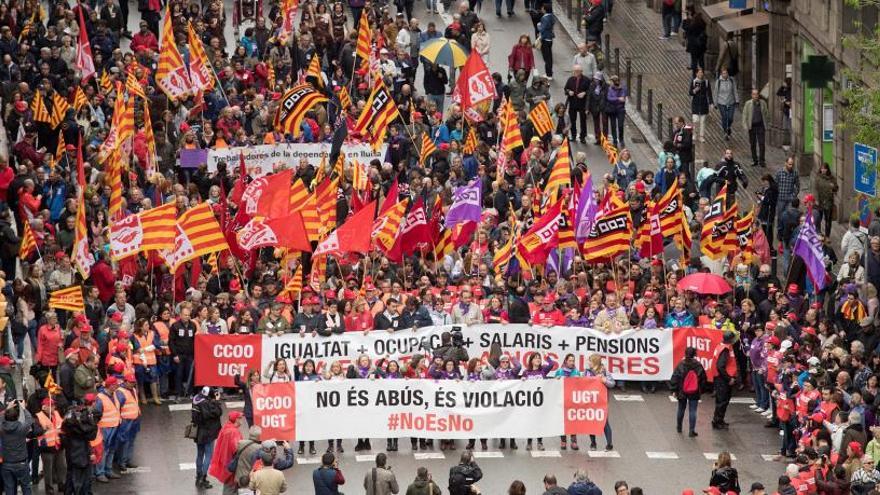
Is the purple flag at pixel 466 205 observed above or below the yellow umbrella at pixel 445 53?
below

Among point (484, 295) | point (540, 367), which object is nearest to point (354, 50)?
point (484, 295)

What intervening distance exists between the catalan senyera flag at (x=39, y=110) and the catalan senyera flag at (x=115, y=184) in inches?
129

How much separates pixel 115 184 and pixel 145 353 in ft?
15.4

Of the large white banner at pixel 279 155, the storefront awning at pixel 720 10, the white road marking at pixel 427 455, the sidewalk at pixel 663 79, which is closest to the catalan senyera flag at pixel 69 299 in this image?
the white road marking at pixel 427 455

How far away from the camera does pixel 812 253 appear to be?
4081 cm

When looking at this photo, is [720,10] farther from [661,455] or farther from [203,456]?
[203,456]

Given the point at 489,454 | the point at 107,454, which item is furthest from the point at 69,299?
the point at 489,454

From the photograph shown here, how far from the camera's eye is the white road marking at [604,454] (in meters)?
38.0

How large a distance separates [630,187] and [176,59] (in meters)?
9.18

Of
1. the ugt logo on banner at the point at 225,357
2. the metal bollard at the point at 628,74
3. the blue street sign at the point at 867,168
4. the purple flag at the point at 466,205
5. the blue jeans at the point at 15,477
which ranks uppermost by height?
the metal bollard at the point at 628,74

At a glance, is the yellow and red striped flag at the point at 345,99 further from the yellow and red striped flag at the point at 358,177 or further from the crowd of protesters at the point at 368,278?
the yellow and red striped flag at the point at 358,177

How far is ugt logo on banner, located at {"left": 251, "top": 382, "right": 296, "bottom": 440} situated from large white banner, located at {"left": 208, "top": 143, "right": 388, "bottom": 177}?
38.5 ft

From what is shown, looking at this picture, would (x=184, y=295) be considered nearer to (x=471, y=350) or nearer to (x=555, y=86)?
(x=471, y=350)

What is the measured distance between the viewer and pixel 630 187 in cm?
4697
